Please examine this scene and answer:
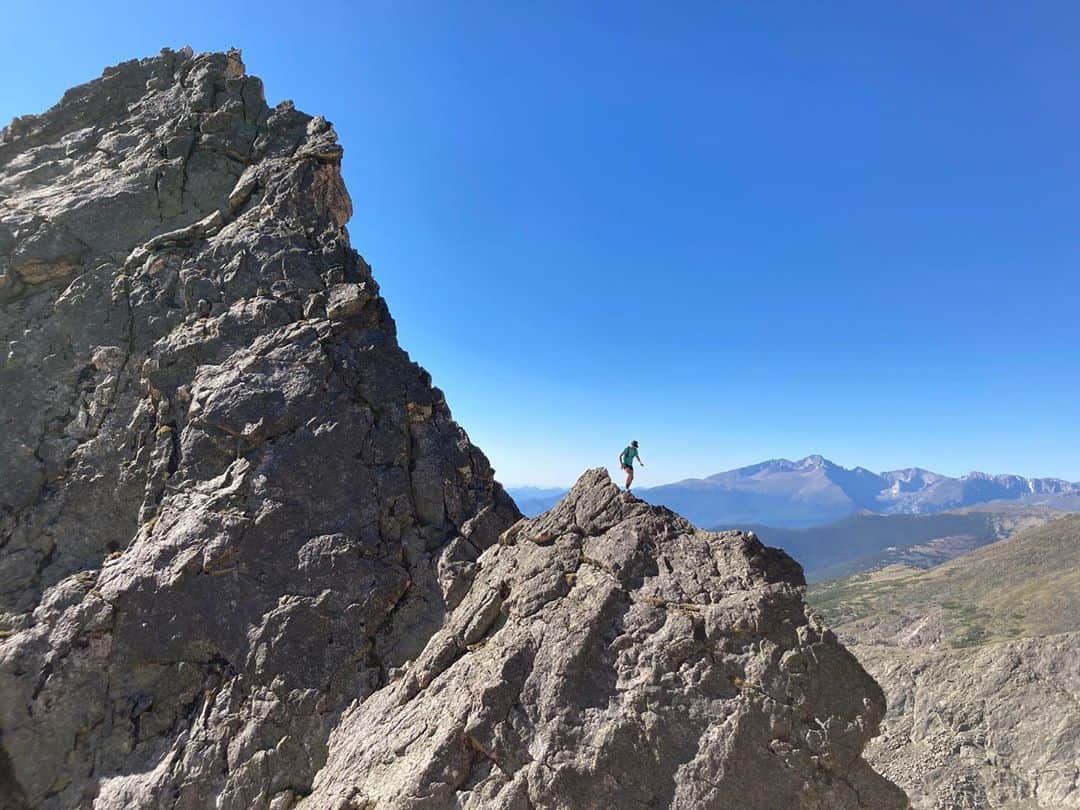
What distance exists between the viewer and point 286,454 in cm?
2420

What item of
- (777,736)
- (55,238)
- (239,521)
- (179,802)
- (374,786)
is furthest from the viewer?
(55,238)

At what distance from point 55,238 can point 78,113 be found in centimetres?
1158

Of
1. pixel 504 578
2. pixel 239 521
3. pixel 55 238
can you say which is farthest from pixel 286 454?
pixel 55 238

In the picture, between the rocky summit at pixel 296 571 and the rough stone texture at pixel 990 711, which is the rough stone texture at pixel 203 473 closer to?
the rocky summit at pixel 296 571

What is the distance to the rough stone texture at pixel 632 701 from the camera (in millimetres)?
14258

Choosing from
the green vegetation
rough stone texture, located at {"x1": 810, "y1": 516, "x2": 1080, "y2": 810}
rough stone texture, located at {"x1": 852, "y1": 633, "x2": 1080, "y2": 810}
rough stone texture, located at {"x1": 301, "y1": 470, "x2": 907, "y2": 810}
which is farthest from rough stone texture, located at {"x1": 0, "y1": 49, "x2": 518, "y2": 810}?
the green vegetation

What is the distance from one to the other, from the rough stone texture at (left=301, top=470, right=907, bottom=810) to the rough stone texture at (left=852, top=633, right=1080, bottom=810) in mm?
81668

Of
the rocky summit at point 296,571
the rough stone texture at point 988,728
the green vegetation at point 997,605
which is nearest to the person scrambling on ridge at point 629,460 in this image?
the rocky summit at point 296,571

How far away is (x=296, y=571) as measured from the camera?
22266 mm

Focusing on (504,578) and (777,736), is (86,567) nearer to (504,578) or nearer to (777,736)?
(504,578)

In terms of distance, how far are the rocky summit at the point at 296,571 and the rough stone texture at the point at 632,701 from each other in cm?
7

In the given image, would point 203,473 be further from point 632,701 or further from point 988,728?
point 988,728

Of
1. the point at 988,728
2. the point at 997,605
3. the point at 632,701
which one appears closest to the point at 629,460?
the point at 632,701

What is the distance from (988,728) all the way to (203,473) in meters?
115
